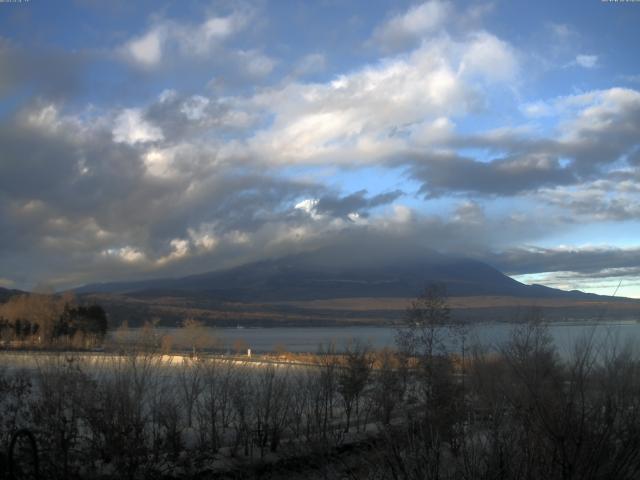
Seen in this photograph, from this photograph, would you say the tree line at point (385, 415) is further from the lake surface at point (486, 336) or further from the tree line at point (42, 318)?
the tree line at point (42, 318)

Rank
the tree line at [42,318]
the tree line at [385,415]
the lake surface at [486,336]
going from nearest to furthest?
1. the tree line at [385,415]
2. the lake surface at [486,336]
3. the tree line at [42,318]

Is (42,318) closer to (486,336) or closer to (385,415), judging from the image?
(385,415)

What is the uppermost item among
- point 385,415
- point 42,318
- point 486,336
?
point 486,336

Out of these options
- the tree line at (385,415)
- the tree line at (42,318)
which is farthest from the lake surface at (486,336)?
the tree line at (42,318)

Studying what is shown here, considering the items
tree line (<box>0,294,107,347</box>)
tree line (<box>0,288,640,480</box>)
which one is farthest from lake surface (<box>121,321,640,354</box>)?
tree line (<box>0,294,107,347</box>)

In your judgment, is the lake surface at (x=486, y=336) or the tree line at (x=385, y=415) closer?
the tree line at (x=385, y=415)

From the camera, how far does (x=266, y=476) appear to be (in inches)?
608

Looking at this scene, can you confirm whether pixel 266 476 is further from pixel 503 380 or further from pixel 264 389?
pixel 503 380

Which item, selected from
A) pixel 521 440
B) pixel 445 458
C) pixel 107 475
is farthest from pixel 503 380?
pixel 107 475

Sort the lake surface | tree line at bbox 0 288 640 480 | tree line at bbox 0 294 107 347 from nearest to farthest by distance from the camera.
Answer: tree line at bbox 0 288 640 480, the lake surface, tree line at bbox 0 294 107 347

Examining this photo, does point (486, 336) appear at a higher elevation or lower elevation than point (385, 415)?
higher

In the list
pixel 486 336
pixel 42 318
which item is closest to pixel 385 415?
pixel 486 336

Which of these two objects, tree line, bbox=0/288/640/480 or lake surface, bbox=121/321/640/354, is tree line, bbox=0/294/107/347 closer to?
lake surface, bbox=121/321/640/354

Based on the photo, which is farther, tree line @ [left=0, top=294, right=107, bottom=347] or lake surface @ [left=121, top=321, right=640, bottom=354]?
tree line @ [left=0, top=294, right=107, bottom=347]
